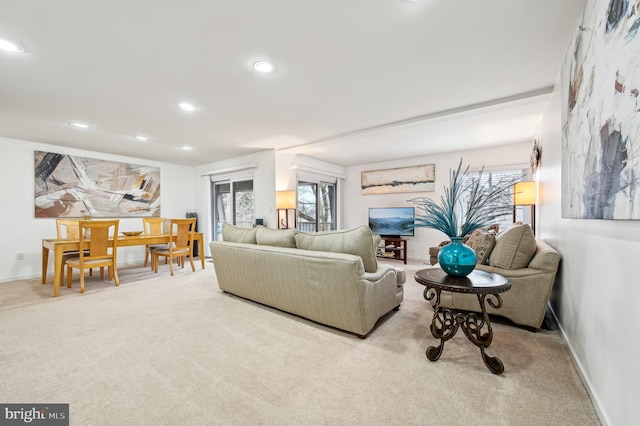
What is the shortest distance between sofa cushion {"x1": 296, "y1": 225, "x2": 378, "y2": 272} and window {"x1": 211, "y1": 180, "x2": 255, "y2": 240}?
3.54 metres

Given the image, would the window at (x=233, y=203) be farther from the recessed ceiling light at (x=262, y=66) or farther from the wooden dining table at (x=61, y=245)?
the recessed ceiling light at (x=262, y=66)

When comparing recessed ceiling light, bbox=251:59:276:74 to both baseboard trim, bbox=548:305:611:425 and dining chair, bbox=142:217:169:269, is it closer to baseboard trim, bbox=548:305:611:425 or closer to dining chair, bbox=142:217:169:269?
baseboard trim, bbox=548:305:611:425

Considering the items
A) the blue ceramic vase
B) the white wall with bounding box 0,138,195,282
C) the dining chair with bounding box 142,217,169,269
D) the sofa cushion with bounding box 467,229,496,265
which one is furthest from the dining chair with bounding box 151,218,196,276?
the sofa cushion with bounding box 467,229,496,265

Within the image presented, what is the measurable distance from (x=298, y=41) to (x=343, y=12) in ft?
1.32

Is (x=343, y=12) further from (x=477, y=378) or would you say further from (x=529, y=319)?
(x=529, y=319)

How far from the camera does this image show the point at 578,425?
125cm

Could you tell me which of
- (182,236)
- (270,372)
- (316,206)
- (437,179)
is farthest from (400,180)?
(270,372)

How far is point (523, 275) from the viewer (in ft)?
7.29

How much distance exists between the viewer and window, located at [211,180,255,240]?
19.3ft

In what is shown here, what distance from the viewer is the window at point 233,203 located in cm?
589

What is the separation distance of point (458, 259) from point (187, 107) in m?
3.18

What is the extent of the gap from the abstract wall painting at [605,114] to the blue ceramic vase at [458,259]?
2.06 ft

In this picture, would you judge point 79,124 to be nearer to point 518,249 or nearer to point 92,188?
point 92,188

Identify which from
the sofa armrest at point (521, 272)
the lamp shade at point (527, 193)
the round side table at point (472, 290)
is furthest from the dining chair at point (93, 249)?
the lamp shade at point (527, 193)
